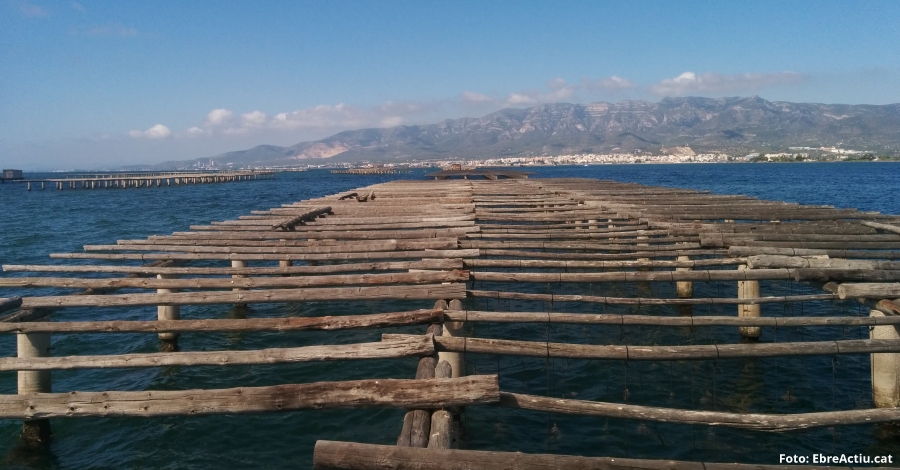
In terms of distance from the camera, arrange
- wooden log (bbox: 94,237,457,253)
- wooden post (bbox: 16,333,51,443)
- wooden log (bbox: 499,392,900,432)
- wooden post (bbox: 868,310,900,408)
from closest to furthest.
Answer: wooden log (bbox: 499,392,900,432)
wooden post (bbox: 16,333,51,443)
wooden post (bbox: 868,310,900,408)
wooden log (bbox: 94,237,457,253)

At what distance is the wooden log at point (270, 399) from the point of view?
159 inches

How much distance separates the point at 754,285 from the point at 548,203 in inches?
370

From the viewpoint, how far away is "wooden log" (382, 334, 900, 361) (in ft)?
16.8

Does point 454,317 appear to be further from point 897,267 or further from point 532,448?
point 897,267

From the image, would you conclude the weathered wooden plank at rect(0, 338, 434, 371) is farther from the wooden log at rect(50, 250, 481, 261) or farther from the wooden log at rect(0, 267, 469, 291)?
the wooden log at rect(50, 250, 481, 261)

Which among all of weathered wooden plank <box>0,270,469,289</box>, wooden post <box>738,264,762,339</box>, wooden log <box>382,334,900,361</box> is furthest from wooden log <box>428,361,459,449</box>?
wooden post <box>738,264,762,339</box>

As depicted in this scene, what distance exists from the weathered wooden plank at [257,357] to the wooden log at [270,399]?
0.61 m

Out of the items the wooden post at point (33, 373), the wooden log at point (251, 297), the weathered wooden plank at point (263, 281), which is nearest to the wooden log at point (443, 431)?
the wooden log at point (251, 297)

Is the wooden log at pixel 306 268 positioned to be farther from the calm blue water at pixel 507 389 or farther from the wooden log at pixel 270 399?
the wooden log at pixel 270 399

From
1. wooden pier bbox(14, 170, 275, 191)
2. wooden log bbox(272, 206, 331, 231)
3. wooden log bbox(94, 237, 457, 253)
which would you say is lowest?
wooden log bbox(94, 237, 457, 253)

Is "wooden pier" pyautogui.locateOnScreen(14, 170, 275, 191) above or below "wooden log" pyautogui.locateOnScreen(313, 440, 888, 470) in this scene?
above

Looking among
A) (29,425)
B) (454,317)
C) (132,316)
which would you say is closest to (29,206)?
(132,316)

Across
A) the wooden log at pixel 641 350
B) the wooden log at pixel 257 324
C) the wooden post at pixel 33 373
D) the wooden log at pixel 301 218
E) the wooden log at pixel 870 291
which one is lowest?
the wooden post at pixel 33 373

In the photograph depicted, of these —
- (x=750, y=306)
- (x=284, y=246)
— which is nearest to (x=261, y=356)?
(x=284, y=246)
